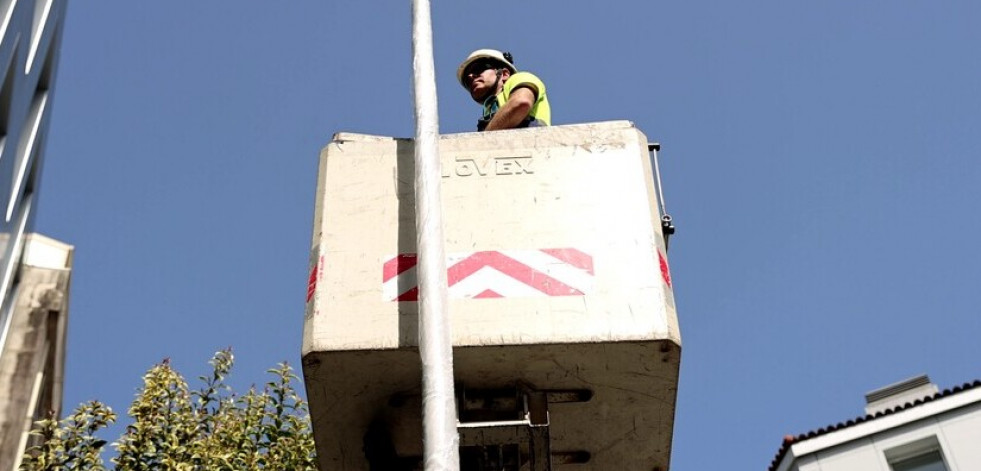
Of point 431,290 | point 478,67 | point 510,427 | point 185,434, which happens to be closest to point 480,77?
point 478,67

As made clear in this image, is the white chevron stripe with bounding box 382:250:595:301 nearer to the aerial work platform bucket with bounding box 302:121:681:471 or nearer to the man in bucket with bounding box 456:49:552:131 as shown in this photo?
the aerial work platform bucket with bounding box 302:121:681:471

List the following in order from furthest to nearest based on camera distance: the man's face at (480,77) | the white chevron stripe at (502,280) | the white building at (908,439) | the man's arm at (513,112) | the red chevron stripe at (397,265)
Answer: the white building at (908,439), the man's face at (480,77), the man's arm at (513,112), the red chevron stripe at (397,265), the white chevron stripe at (502,280)

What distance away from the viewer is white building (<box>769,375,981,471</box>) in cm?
2459

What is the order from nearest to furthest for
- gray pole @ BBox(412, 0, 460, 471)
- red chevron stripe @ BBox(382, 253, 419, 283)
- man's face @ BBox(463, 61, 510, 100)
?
gray pole @ BBox(412, 0, 460, 471) → red chevron stripe @ BBox(382, 253, 419, 283) → man's face @ BBox(463, 61, 510, 100)

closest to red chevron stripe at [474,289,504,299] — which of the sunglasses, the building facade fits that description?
the sunglasses

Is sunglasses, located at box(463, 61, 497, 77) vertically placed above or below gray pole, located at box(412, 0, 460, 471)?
above

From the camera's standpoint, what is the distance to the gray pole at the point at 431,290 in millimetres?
3994

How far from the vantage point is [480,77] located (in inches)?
265

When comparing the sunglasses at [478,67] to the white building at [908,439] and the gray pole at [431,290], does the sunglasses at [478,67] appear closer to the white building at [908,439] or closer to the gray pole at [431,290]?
the gray pole at [431,290]

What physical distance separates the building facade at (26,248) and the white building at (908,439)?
1462cm

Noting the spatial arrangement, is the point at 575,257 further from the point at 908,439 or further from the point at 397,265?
the point at 908,439

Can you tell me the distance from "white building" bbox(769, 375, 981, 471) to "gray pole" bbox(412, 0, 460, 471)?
21.3m

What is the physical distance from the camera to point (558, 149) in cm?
563

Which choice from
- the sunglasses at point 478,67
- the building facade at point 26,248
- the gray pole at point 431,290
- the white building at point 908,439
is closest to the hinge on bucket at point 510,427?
the gray pole at point 431,290
